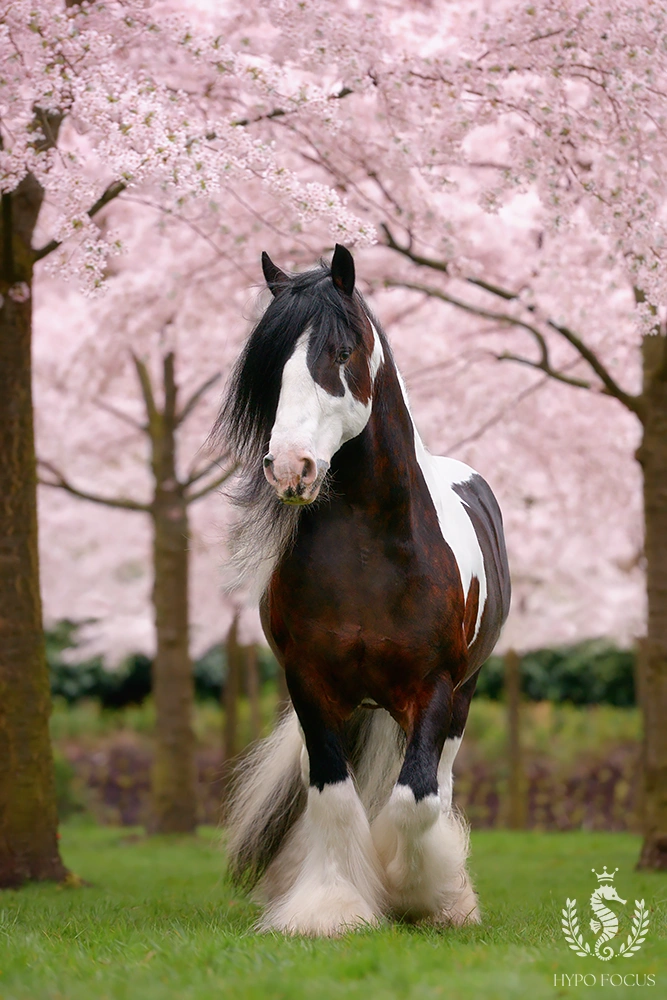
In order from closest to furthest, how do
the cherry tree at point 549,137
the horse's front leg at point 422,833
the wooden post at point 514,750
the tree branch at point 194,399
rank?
1. the horse's front leg at point 422,833
2. the cherry tree at point 549,137
3. the tree branch at point 194,399
4. the wooden post at point 514,750

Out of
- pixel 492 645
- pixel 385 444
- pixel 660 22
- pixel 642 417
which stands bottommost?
pixel 492 645

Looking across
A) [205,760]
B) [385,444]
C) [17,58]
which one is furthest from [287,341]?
[205,760]

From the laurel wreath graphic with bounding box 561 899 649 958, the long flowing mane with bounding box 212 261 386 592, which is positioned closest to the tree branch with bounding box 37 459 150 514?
the long flowing mane with bounding box 212 261 386 592

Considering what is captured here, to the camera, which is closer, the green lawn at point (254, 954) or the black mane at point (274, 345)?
the green lawn at point (254, 954)

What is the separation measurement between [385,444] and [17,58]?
3.28 metres

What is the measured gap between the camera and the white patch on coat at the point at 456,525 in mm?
5203

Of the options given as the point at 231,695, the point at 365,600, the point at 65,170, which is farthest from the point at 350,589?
the point at 231,695

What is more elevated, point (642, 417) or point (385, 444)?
point (642, 417)

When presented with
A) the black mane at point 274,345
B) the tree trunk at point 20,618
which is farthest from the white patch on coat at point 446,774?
the tree trunk at point 20,618

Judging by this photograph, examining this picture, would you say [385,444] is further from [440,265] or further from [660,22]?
[440,265]

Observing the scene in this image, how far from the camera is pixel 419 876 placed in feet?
15.4

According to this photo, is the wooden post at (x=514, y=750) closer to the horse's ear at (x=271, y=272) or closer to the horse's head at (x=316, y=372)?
the horse's ear at (x=271, y=272)

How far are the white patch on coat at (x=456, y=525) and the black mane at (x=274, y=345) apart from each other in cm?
58

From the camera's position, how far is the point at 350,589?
470 cm
